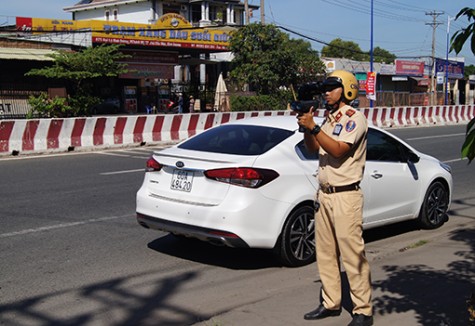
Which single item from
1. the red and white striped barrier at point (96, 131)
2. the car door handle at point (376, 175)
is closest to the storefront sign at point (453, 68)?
the red and white striped barrier at point (96, 131)

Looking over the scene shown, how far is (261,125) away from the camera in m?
6.83

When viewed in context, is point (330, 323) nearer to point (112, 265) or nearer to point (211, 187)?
point (211, 187)

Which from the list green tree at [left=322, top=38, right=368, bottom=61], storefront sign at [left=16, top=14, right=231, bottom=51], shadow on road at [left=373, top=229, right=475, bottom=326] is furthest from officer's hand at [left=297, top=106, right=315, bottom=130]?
green tree at [left=322, top=38, right=368, bottom=61]

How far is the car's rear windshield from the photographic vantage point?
6328mm

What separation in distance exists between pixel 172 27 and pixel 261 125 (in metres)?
32.3

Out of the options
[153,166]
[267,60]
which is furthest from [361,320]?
[267,60]

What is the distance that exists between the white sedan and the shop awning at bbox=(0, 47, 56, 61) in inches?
1025

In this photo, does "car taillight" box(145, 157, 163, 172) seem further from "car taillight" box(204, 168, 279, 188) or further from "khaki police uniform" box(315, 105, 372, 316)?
"khaki police uniform" box(315, 105, 372, 316)

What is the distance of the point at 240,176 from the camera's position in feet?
19.0

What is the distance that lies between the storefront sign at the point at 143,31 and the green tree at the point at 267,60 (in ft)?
11.9

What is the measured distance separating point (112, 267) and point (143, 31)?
31917 mm

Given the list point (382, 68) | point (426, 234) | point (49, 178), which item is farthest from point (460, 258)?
point (382, 68)

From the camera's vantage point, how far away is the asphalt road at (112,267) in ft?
16.3

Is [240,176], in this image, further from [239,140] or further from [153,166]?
[153,166]
